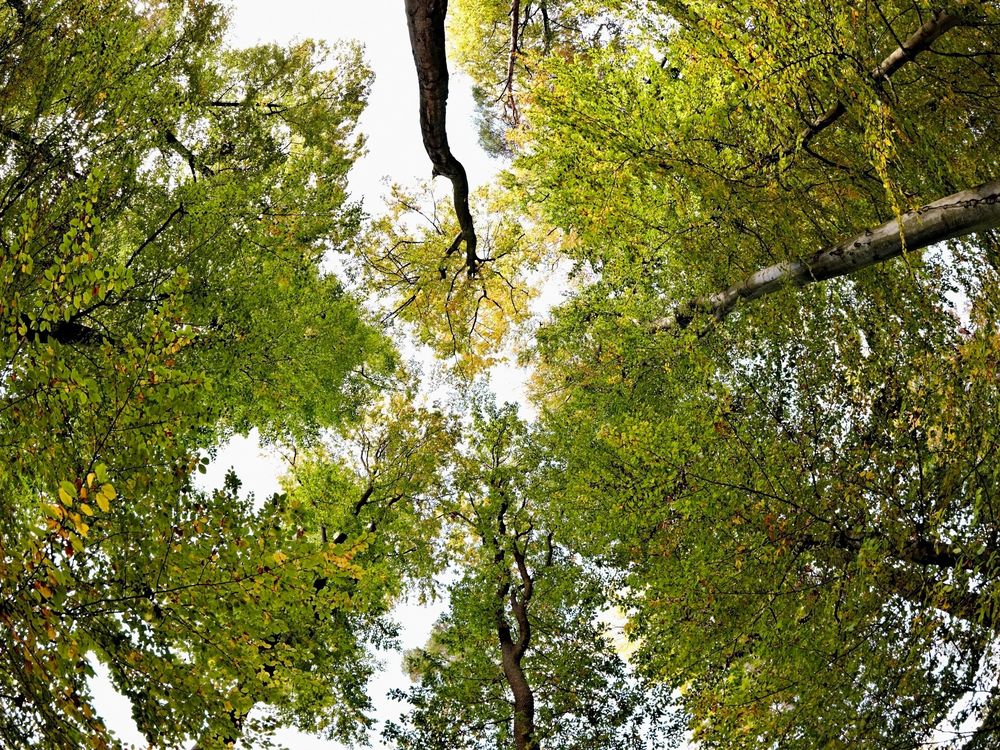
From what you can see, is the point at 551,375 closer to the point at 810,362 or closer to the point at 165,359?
the point at 810,362

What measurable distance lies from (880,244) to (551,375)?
10811mm

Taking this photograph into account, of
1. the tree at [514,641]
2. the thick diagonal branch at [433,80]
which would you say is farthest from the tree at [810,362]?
the tree at [514,641]

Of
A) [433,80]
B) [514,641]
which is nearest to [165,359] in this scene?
[433,80]

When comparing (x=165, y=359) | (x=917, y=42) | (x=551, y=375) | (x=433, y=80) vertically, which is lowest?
(x=165, y=359)

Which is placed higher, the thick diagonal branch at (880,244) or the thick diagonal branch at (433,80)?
the thick diagonal branch at (880,244)

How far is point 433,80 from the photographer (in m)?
4.19

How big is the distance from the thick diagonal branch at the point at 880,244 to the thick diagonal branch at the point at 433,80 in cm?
317

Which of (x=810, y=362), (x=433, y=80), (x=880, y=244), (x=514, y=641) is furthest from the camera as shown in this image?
(x=514, y=641)

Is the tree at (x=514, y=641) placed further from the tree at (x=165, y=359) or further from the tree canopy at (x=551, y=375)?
the tree at (x=165, y=359)

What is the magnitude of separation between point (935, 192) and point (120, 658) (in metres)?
7.49

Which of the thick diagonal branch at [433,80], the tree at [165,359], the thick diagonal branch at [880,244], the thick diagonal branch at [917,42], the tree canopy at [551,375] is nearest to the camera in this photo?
the thick diagonal branch at [433,80]

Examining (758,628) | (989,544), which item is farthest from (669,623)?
(989,544)

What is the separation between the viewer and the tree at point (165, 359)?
425 centimetres

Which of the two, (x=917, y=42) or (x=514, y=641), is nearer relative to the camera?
(x=917, y=42)
